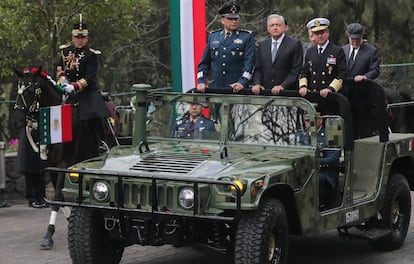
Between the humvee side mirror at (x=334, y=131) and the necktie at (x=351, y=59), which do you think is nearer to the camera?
the humvee side mirror at (x=334, y=131)

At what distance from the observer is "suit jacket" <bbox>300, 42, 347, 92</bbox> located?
10445mm

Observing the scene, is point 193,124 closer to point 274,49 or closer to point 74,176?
point 74,176

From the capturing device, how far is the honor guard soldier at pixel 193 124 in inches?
367

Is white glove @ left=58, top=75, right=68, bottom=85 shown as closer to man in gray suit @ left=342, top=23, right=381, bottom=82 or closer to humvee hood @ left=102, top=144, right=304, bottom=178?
humvee hood @ left=102, top=144, right=304, bottom=178

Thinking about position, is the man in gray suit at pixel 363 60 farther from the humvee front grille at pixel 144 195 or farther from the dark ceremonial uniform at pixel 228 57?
the humvee front grille at pixel 144 195

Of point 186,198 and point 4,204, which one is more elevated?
point 186,198

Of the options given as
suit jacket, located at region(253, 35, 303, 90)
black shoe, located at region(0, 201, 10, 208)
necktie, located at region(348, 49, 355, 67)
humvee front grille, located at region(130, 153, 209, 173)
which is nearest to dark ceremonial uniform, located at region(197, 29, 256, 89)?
suit jacket, located at region(253, 35, 303, 90)

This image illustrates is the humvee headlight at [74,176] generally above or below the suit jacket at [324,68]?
below

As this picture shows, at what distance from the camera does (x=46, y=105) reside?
11.3 metres

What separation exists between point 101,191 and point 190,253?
2065 mm

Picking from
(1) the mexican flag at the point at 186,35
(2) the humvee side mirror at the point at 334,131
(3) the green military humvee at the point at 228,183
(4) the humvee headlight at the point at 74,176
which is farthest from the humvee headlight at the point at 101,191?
(1) the mexican flag at the point at 186,35

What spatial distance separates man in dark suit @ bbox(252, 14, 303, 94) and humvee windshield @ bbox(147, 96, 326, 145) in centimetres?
132

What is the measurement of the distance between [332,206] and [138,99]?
6.80 ft

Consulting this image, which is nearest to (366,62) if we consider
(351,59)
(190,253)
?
(351,59)
